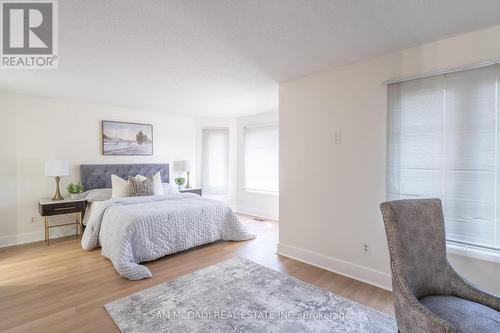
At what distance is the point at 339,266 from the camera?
282 centimetres

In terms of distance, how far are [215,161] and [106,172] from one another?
95.7 inches

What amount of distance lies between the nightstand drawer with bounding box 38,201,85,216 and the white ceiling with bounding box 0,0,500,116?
175cm

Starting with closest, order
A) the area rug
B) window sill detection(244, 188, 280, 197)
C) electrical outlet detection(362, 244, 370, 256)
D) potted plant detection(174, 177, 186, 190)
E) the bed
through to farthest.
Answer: the area rug, electrical outlet detection(362, 244, 370, 256), the bed, window sill detection(244, 188, 280, 197), potted plant detection(174, 177, 186, 190)

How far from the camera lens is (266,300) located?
2244 mm

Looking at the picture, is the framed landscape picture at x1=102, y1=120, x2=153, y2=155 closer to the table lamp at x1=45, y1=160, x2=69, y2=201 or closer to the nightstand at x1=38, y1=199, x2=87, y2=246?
the table lamp at x1=45, y1=160, x2=69, y2=201

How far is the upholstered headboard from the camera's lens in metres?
4.38

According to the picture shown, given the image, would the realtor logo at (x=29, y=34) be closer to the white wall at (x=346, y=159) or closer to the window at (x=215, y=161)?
the white wall at (x=346, y=159)

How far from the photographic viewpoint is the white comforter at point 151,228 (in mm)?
2891

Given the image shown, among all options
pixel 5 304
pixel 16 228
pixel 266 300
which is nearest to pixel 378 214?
pixel 266 300

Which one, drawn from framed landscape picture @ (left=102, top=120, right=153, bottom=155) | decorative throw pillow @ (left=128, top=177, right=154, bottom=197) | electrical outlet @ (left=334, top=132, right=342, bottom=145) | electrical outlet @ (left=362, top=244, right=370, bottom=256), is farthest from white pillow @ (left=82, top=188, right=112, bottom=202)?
electrical outlet @ (left=362, top=244, right=370, bottom=256)

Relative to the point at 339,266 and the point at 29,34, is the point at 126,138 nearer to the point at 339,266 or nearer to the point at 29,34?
the point at 29,34

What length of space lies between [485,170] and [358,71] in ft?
4.81

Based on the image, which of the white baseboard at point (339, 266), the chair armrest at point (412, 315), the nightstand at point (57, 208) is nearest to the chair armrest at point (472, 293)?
the chair armrest at point (412, 315)

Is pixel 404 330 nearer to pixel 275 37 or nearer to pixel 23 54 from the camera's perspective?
pixel 275 37
